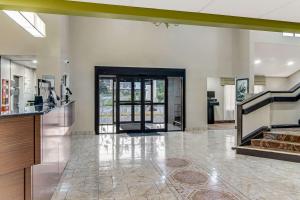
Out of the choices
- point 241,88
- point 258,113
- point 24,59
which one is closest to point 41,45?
point 24,59

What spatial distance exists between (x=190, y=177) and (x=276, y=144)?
8.91ft

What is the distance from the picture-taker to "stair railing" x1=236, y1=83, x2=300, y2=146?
19.7 ft

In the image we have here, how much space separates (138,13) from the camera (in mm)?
3023

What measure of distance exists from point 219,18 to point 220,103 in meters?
10.2

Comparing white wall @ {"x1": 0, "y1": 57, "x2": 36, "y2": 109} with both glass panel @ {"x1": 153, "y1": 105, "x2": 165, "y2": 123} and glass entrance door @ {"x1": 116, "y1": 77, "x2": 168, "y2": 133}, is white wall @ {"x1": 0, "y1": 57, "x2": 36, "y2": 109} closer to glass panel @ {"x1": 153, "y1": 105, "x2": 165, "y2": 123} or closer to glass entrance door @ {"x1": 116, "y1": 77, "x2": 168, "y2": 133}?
glass entrance door @ {"x1": 116, "y1": 77, "x2": 168, "y2": 133}

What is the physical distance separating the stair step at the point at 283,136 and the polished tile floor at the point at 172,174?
81 centimetres

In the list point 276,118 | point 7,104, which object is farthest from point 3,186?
point 276,118

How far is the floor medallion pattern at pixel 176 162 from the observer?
191 inches

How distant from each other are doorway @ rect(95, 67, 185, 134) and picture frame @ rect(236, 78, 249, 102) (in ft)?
7.84

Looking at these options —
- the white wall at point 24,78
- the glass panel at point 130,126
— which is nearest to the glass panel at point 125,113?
the glass panel at point 130,126

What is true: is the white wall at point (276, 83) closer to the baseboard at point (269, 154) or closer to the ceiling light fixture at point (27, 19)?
the baseboard at point (269, 154)

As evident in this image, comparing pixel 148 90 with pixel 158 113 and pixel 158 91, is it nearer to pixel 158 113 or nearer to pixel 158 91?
pixel 158 91

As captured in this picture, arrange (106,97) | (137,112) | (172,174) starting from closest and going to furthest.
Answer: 1. (172,174)
2. (106,97)
3. (137,112)

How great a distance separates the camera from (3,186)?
2.41 metres
